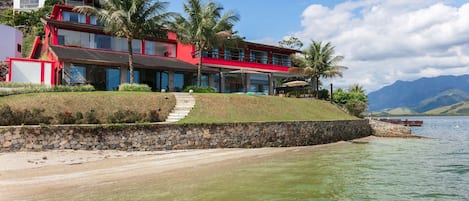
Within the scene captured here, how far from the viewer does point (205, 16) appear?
3844 centimetres

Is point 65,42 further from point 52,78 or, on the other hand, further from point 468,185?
point 468,185

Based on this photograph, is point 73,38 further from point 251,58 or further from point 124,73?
point 251,58

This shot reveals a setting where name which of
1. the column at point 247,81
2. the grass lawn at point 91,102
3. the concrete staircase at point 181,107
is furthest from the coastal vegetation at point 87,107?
the column at point 247,81

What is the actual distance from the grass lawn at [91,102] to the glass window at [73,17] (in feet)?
56.1

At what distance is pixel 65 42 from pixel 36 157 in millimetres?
21743

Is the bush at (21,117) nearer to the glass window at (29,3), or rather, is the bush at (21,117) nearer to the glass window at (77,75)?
the glass window at (77,75)

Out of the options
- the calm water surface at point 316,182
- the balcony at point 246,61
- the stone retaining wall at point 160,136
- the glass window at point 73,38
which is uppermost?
the glass window at point 73,38

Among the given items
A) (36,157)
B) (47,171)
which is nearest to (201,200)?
(47,171)

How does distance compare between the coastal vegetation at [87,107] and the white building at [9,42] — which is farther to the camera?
the white building at [9,42]

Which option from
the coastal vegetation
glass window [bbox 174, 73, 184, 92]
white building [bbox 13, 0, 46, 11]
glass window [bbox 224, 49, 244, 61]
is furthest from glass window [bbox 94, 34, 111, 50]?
white building [bbox 13, 0, 46, 11]

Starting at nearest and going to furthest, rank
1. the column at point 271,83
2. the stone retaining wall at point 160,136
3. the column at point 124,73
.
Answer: the stone retaining wall at point 160,136
the column at point 124,73
the column at point 271,83

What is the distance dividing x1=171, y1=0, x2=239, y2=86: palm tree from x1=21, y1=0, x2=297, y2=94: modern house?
2.93 metres

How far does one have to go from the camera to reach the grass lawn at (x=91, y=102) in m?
22.8

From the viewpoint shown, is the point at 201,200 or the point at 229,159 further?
the point at 229,159
